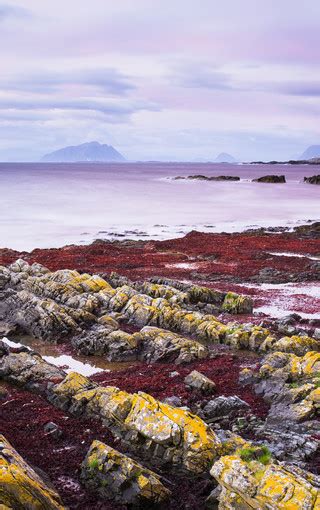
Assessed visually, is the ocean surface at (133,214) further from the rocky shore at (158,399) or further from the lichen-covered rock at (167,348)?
the lichen-covered rock at (167,348)

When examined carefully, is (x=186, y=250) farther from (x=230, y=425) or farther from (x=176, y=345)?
(x=230, y=425)

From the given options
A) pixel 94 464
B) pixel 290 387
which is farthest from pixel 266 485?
pixel 290 387

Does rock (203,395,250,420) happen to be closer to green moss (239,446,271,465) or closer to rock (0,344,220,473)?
rock (0,344,220,473)

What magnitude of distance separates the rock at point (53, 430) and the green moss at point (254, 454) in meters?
5.81

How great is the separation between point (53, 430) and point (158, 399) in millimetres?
4270

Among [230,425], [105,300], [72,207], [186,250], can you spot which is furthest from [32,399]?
[72,207]

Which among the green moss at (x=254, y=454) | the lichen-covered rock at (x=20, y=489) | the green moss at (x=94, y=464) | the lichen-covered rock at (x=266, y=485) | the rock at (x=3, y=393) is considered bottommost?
the rock at (x=3, y=393)

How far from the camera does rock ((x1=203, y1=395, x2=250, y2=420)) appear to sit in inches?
647

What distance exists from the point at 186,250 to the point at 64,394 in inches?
1471

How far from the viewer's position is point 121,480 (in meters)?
11.8

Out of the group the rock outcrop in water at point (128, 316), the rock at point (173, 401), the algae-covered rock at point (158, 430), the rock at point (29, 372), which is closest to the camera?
the algae-covered rock at point (158, 430)

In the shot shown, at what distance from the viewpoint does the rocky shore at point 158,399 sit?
11.6 meters

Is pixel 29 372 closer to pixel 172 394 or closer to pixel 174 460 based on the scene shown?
pixel 172 394

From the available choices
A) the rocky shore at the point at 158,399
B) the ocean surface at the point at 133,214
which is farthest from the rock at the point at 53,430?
the ocean surface at the point at 133,214
